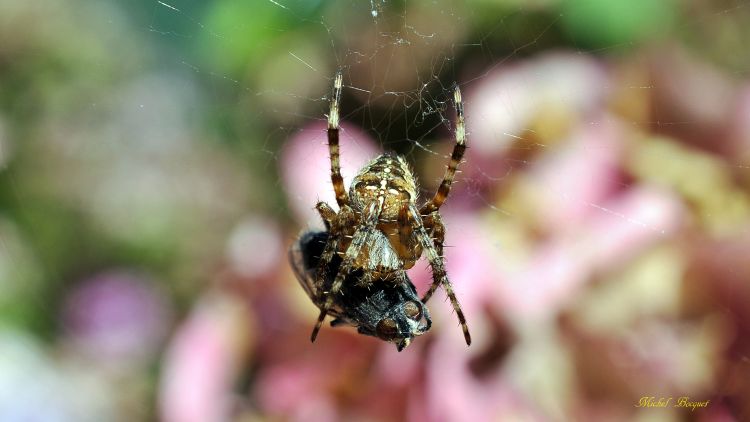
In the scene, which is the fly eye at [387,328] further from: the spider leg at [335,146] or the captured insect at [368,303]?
the spider leg at [335,146]

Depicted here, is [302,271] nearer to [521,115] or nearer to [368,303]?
[368,303]

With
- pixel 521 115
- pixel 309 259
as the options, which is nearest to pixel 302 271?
pixel 309 259

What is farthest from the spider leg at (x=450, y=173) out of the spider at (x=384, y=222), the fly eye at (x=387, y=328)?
the fly eye at (x=387, y=328)

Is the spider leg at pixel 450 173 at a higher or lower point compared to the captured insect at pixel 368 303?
higher

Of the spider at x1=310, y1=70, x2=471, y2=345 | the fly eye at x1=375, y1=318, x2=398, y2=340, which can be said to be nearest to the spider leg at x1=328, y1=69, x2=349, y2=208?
the spider at x1=310, y1=70, x2=471, y2=345

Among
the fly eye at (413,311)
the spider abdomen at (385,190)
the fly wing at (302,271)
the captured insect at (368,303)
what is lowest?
the fly wing at (302,271)
